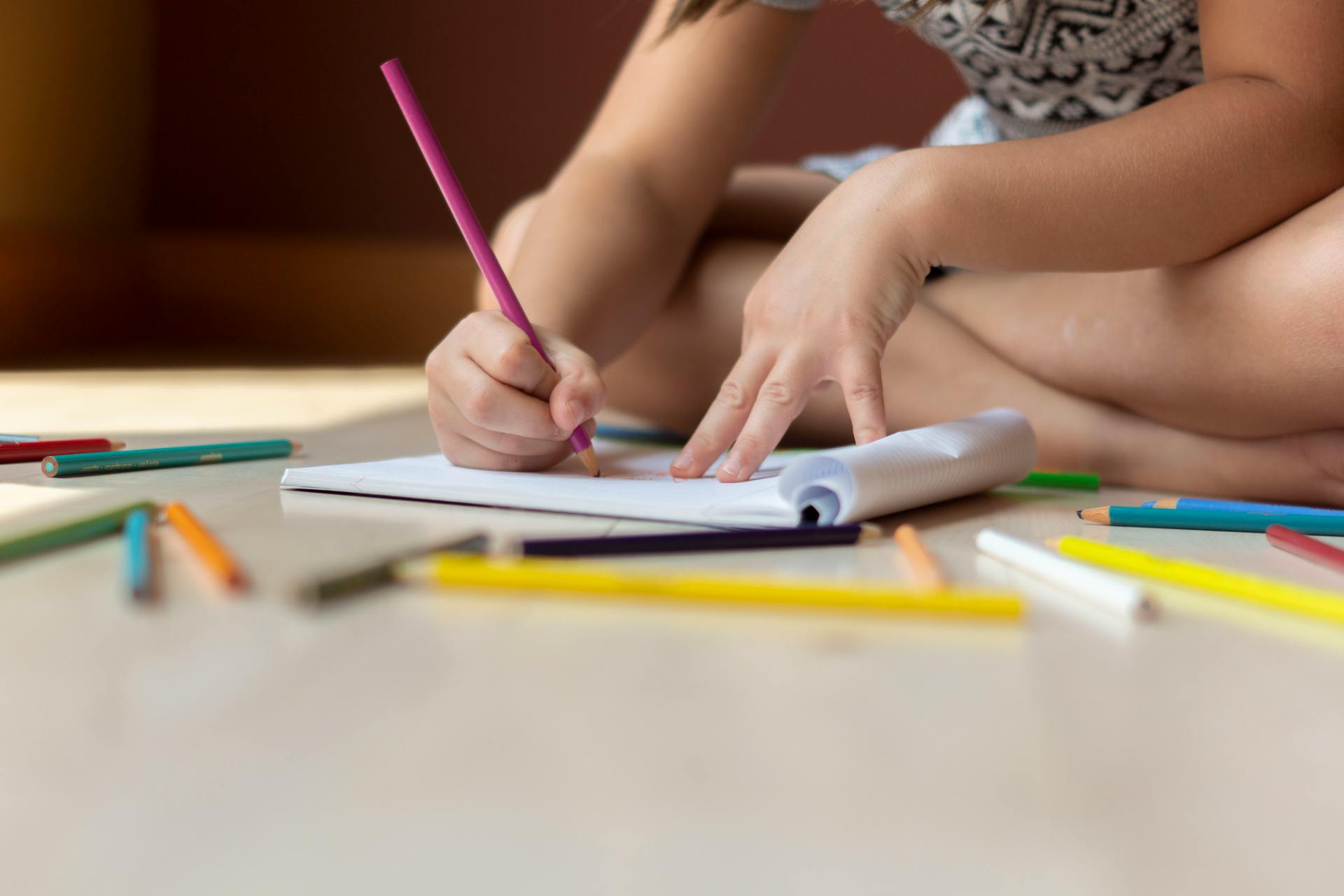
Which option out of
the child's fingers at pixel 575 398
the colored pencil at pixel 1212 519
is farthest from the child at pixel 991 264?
the colored pencil at pixel 1212 519

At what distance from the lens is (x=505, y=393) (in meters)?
0.52

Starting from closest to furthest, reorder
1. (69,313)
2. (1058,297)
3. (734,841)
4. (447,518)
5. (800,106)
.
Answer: (734,841) → (447,518) → (1058,297) → (69,313) → (800,106)

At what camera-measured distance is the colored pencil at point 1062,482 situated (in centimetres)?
64

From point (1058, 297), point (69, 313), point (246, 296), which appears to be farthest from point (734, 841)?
point (246, 296)

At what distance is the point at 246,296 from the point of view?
2.00 metres

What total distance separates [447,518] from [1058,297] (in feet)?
1.37

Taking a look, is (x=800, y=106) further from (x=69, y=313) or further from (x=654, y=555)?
(x=654, y=555)

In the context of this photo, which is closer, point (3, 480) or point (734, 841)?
point (734, 841)

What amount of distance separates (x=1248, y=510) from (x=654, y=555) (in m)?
0.28

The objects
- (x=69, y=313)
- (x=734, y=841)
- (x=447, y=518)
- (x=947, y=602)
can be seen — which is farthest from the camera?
(x=69, y=313)

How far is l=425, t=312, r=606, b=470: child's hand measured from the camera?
0.52 meters

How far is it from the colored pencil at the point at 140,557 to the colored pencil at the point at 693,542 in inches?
4.3

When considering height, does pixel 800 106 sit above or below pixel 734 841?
below

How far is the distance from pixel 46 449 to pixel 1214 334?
60 centimetres
